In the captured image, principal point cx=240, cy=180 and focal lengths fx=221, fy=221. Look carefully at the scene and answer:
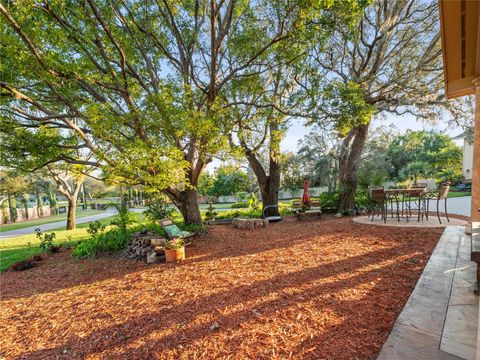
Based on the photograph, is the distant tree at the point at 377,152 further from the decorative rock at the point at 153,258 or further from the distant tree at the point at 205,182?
the decorative rock at the point at 153,258

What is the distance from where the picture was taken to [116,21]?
5.71 m

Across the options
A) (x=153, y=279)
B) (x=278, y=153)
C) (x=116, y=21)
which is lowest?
(x=153, y=279)

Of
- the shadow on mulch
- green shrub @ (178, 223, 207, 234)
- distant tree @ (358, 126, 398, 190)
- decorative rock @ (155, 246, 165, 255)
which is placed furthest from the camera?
distant tree @ (358, 126, 398, 190)

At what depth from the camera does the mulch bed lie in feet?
6.77

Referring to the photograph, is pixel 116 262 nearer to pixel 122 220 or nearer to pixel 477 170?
pixel 122 220

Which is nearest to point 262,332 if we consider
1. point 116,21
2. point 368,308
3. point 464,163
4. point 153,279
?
point 368,308

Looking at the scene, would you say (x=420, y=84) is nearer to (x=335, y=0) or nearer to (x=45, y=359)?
(x=335, y=0)

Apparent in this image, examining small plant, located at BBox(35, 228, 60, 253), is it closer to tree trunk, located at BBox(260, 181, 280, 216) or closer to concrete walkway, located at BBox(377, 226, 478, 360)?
tree trunk, located at BBox(260, 181, 280, 216)

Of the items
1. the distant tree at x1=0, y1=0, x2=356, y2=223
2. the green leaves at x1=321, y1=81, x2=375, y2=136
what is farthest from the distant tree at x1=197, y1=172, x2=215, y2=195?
the green leaves at x1=321, y1=81, x2=375, y2=136

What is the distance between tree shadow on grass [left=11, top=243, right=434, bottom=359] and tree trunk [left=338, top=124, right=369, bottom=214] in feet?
22.4

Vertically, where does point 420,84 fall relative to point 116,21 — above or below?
below

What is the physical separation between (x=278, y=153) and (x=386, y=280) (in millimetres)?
6486

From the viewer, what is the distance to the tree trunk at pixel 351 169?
9.98 meters

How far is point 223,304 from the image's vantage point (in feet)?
9.11
